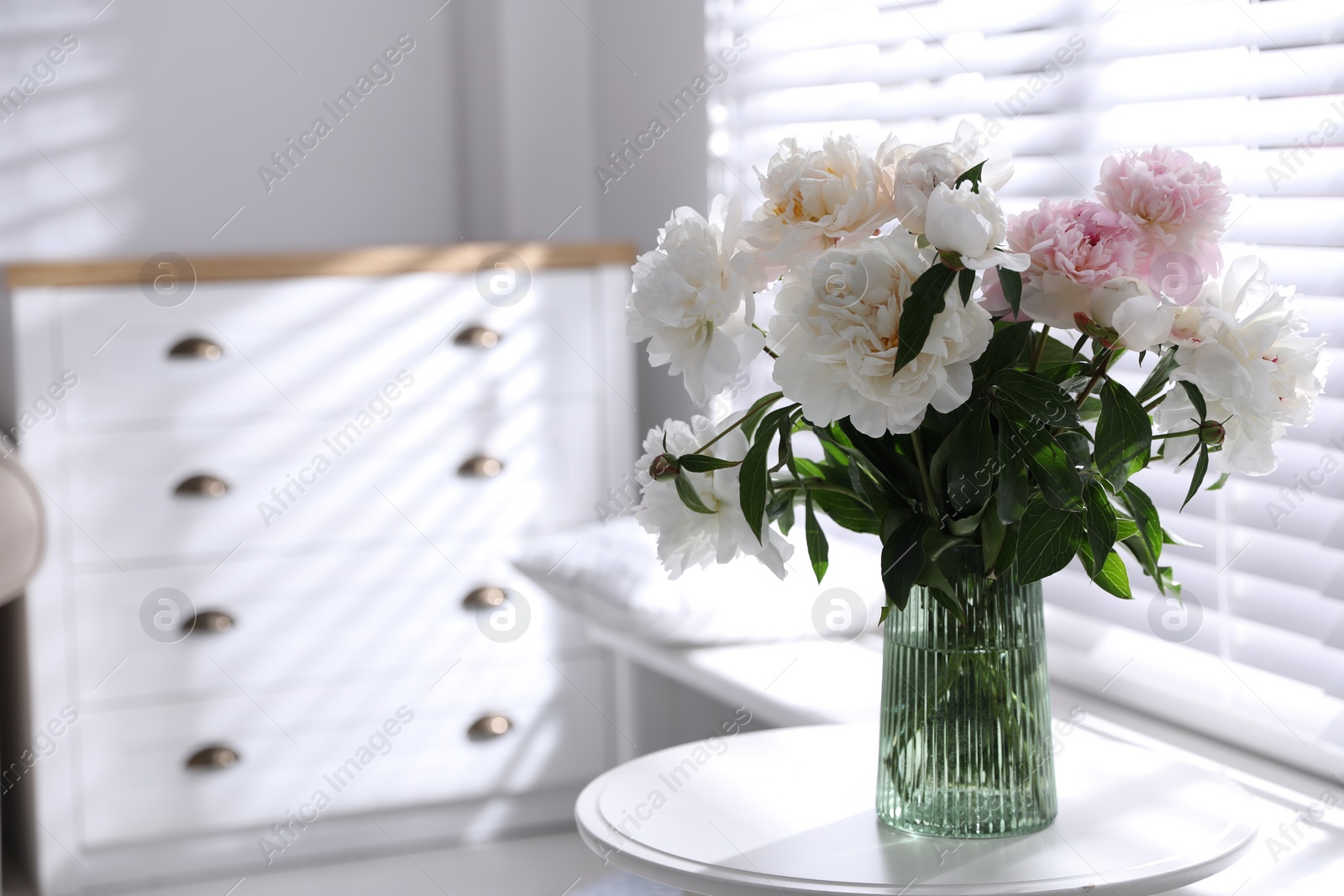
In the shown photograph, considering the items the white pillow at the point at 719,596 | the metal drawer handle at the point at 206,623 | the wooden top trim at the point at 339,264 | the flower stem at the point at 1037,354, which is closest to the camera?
the flower stem at the point at 1037,354

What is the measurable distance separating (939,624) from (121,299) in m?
1.68

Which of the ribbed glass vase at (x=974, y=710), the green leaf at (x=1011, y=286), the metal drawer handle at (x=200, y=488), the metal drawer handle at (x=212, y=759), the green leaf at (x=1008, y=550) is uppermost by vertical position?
the green leaf at (x=1011, y=286)

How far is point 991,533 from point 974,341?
15 centimetres

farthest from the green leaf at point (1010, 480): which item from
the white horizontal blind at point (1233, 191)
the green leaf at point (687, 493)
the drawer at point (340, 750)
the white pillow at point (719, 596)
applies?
the drawer at point (340, 750)

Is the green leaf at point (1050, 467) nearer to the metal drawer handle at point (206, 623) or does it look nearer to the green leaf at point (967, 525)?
the green leaf at point (967, 525)

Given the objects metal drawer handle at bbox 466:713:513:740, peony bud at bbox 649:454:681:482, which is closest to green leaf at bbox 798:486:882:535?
peony bud at bbox 649:454:681:482

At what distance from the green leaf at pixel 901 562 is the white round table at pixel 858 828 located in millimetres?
202

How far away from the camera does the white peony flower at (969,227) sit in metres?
0.84

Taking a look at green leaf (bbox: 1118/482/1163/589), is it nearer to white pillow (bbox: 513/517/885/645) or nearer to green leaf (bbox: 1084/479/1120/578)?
green leaf (bbox: 1084/479/1120/578)

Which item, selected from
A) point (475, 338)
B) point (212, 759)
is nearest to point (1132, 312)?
point (475, 338)

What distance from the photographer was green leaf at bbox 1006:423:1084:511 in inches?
35.0

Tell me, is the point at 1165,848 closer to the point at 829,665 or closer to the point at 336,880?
the point at 829,665

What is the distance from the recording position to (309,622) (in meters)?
2.37

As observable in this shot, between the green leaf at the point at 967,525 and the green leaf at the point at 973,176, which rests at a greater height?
the green leaf at the point at 973,176
